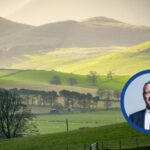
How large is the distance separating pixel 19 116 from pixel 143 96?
302 feet

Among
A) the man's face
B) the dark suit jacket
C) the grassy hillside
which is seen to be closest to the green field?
the grassy hillside

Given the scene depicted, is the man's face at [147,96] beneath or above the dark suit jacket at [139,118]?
above

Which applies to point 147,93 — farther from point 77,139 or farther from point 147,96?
point 77,139

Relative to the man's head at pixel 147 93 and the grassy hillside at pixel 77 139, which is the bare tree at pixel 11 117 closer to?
the grassy hillside at pixel 77 139

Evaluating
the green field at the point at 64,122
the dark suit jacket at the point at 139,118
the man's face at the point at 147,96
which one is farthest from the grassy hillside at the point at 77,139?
the green field at the point at 64,122

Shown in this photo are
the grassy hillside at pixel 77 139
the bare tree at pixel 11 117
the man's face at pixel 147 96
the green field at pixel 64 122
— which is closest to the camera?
the man's face at pixel 147 96

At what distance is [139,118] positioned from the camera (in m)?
15.0

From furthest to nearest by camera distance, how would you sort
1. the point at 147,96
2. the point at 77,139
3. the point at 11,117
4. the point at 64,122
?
the point at 64,122 < the point at 11,117 < the point at 77,139 < the point at 147,96

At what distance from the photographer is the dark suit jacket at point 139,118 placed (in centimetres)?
1495

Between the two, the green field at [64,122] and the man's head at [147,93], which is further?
the green field at [64,122]

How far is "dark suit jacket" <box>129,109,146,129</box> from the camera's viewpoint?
14.9 metres

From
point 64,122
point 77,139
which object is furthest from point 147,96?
point 64,122

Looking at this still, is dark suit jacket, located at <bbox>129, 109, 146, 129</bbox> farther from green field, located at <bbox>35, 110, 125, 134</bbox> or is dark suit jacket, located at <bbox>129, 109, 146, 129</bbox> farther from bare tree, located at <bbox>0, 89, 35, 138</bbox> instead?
green field, located at <bbox>35, 110, 125, 134</bbox>

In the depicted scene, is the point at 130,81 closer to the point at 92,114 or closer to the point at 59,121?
the point at 59,121
